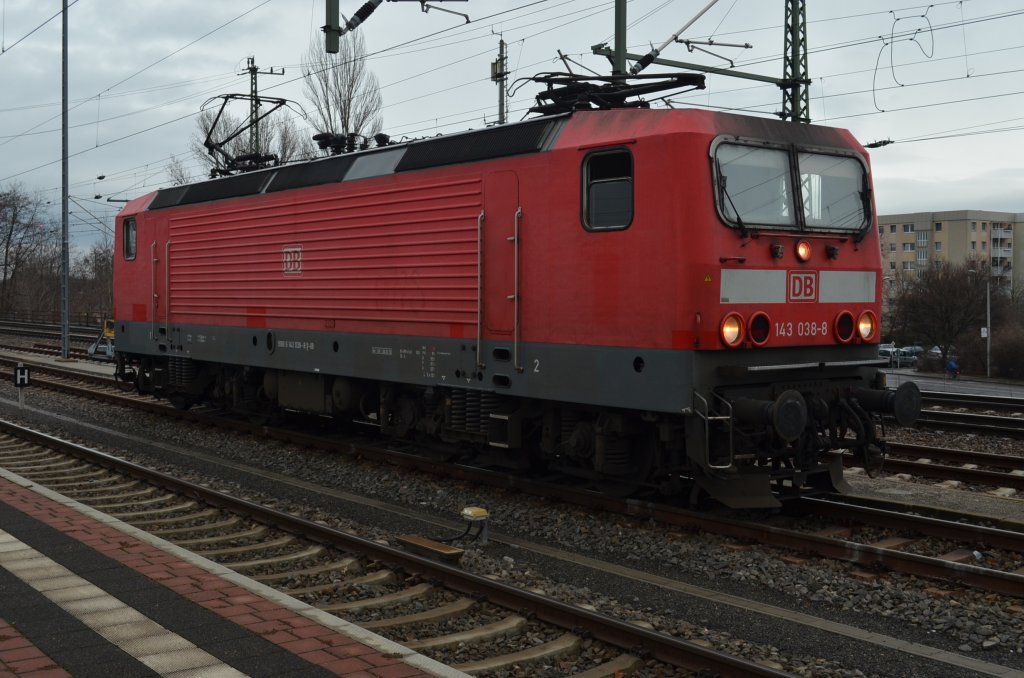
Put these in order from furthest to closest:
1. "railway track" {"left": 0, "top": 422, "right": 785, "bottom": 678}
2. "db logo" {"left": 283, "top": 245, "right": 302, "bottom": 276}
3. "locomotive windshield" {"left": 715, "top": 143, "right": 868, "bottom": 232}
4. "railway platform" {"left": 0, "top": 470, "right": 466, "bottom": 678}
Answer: "db logo" {"left": 283, "top": 245, "right": 302, "bottom": 276}, "locomotive windshield" {"left": 715, "top": 143, "right": 868, "bottom": 232}, "railway track" {"left": 0, "top": 422, "right": 785, "bottom": 678}, "railway platform" {"left": 0, "top": 470, "right": 466, "bottom": 678}

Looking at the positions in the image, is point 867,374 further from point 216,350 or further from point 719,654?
point 216,350

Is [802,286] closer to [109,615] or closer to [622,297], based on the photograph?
[622,297]

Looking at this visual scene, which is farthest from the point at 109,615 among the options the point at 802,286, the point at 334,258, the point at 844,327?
the point at 334,258

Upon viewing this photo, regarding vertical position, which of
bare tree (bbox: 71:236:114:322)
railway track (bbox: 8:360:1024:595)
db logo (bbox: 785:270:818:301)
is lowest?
railway track (bbox: 8:360:1024:595)

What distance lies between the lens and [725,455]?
325 inches

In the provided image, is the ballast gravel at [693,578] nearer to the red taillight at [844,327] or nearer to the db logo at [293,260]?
the red taillight at [844,327]

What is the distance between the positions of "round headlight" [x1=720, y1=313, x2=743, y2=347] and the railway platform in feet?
13.8

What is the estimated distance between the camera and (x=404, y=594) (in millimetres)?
6754

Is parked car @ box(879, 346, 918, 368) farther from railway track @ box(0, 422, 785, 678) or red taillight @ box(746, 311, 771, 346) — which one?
railway track @ box(0, 422, 785, 678)

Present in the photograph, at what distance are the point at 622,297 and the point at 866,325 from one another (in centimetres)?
260

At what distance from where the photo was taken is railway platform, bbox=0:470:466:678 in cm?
488

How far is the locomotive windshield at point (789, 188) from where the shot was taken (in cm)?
860

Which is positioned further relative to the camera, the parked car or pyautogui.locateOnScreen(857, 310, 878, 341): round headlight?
the parked car

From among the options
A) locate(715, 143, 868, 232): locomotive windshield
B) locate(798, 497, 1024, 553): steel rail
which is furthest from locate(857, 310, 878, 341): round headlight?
locate(798, 497, 1024, 553): steel rail
